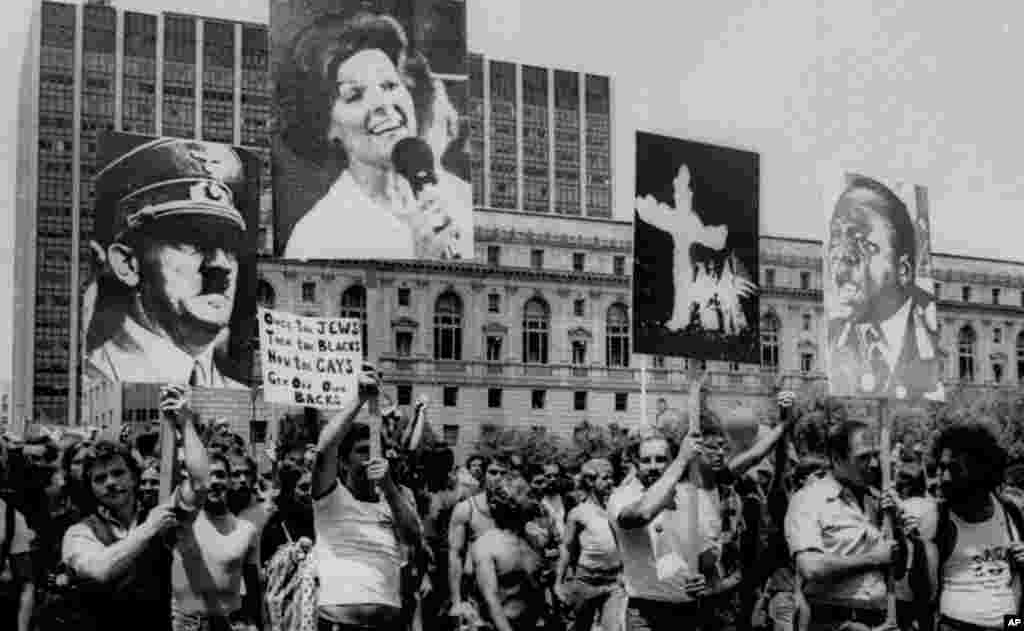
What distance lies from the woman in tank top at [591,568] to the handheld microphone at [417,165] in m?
2.01

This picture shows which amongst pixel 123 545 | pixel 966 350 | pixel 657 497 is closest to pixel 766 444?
pixel 657 497

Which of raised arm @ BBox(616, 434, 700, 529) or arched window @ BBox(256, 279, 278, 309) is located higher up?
arched window @ BBox(256, 279, 278, 309)

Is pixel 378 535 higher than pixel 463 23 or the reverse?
the reverse

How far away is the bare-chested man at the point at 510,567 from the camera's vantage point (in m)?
7.69

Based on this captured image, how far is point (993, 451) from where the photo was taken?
6730mm

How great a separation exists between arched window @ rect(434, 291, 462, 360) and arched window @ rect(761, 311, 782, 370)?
56.5 ft

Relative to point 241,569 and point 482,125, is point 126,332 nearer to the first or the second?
point 241,569

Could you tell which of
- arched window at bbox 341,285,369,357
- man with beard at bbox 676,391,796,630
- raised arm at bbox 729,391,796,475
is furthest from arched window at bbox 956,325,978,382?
raised arm at bbox 729,391,796,475

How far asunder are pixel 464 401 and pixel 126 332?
70600mm

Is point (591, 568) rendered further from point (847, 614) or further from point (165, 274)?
point (847, 614)

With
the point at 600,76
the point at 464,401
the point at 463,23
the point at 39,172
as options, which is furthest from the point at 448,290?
the point at 463,23

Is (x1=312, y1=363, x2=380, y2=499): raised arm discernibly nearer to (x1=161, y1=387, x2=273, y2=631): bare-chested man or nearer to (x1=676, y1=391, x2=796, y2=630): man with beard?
(x1=161, y1=387, x2=273, y2=631): bare-chested man

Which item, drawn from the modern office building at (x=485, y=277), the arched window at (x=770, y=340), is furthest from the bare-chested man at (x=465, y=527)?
the arched window at (x=770, y=340)

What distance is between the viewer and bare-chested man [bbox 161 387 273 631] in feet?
23.6
